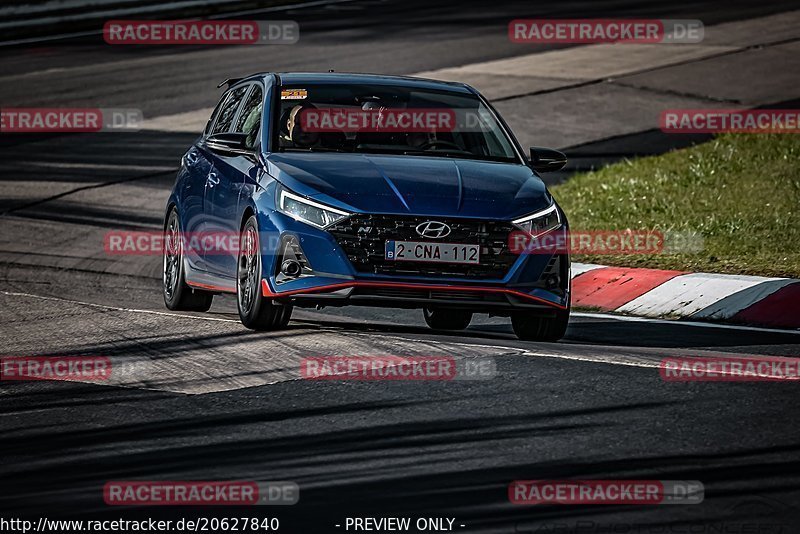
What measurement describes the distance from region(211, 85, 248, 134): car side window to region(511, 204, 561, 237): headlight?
3.05m

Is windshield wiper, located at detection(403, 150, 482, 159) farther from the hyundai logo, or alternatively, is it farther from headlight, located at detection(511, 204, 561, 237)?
the hyundai logo

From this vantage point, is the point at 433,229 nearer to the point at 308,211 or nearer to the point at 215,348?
the point at 308,211

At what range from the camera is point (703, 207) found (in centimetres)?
1630

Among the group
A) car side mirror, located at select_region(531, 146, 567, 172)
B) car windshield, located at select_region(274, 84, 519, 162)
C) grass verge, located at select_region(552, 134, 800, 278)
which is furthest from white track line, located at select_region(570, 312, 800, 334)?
car windshield, located at select_region(274, 84, 519, 162)

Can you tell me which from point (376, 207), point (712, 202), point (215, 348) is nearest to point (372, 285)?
point (376, 207)

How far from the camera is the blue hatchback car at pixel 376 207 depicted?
377 inches

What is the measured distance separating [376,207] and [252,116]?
2185mm

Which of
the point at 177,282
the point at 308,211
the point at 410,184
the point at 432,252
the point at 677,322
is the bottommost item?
the point at 677,322

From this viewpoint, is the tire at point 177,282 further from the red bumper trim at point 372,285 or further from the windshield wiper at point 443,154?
the red bumper trim at point 372,285

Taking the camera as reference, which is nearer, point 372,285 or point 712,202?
point 372,285

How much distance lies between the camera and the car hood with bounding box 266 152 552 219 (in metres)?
9.59

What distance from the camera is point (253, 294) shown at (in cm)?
998

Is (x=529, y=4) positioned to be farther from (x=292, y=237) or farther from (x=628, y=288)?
(x=292, y=237)

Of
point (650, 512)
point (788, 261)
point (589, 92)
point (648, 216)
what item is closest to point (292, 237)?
point (650, 512)
